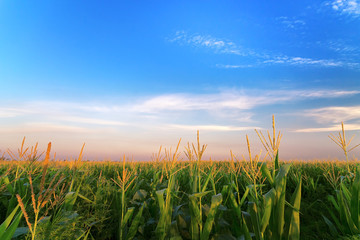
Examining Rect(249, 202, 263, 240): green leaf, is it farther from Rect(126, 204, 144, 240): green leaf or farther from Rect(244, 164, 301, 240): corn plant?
Rect(126, 204, 144, 240): green leaf

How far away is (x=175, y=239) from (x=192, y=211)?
431 millimetres

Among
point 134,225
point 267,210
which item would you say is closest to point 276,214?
point 267,210

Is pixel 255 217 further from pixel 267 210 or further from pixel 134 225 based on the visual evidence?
pixel 134 225

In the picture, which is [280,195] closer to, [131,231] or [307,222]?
[131,231]

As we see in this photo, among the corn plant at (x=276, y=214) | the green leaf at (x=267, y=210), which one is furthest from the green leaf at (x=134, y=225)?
the green leaf at (x=267, y=210)

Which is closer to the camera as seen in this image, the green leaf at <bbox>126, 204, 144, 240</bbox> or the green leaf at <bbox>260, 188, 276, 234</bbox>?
the green leaf at <bbox>260, 188, 276, 234</bbox>

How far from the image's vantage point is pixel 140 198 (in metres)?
4.18

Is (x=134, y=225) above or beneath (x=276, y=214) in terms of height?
beneath

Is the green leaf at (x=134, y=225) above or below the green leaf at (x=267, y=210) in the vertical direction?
below

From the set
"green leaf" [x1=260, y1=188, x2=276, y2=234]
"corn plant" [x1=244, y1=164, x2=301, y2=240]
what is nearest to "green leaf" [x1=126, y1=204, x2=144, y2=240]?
"corn plant" [x1=244, y1=164, x2=301, y2=240]

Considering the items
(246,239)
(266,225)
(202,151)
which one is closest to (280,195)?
(266,225)

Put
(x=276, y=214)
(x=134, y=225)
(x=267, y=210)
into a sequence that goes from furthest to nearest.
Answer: (x=134, y=225) < (x=276, y=214) < (x=267, y=210)

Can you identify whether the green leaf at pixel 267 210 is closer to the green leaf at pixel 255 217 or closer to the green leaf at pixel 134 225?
the green leaf at pixel 255 217

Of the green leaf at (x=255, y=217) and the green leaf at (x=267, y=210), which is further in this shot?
the green leaf at (x=255, y=217)
